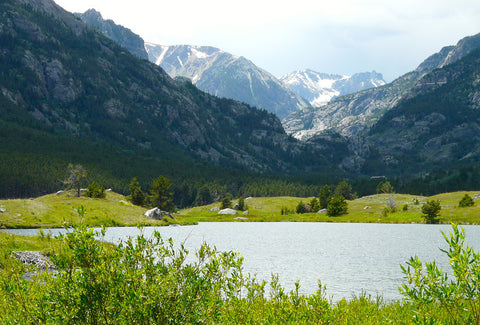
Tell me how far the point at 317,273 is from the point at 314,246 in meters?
25.8

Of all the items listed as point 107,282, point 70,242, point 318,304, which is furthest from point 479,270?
point 70,242

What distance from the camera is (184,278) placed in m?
8.05

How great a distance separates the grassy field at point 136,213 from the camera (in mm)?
81938

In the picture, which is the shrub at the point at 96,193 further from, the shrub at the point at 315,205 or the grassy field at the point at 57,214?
the shrub at the point at 315,205

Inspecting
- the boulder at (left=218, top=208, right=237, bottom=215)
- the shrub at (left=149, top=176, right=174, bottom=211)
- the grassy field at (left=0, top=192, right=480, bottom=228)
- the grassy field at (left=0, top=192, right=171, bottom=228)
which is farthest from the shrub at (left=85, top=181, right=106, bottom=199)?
the boulder at (left=218, top=208, right=237, bottom=215)

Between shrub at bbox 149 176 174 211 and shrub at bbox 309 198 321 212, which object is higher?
shrub at bbox 149 176 174 211

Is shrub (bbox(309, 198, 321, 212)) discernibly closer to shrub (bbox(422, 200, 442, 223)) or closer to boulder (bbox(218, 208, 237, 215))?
boulder (bbox(218, 208, 237, 215))

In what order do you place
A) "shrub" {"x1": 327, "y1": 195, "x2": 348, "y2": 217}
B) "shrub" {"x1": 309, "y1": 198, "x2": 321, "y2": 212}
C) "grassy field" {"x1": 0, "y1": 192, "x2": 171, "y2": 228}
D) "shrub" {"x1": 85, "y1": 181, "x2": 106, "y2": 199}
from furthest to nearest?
"shrub" {"x1": 309, "y1": 198, "x2": 321, "y2": 212}, "shrub" {"x1": 327, "y1": 195, "x2": 348, "y2": 217}, "shrub" {"x1": 85, "y1": 181, "x2": 106, "y2": 199}, "grassy field" {"x1": 0, "y1": 192, "x2": 171, "y2": 228}

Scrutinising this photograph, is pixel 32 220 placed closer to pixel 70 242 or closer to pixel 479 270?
pixel 70 242

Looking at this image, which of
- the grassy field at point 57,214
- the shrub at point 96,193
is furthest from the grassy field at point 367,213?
the grassy field at point 57,214

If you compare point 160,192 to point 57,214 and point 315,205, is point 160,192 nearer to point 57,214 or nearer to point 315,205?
point 57,214

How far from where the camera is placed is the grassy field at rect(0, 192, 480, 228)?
269ft

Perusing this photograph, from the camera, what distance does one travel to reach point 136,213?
106m

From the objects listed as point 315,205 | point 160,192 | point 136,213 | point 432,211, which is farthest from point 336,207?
point 136,213
